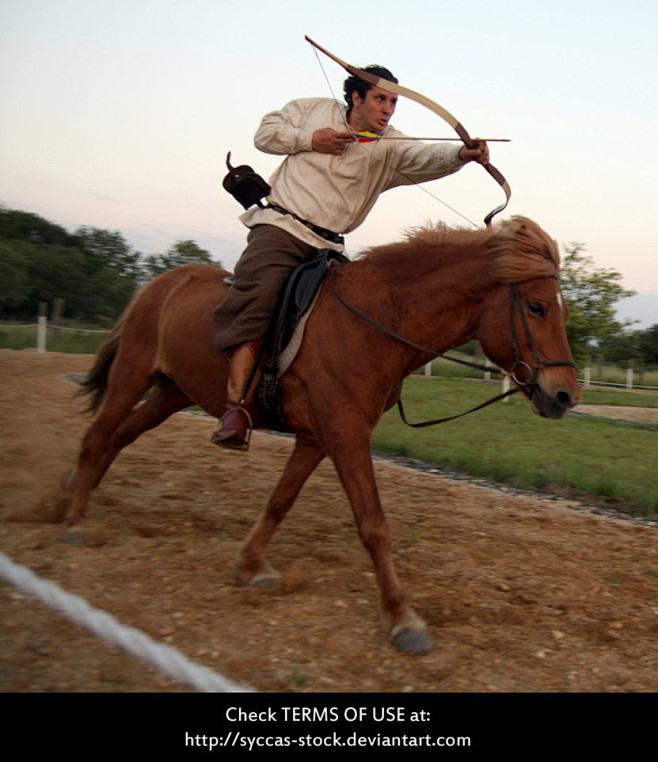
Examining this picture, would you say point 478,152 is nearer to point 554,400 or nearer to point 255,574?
point 554,400

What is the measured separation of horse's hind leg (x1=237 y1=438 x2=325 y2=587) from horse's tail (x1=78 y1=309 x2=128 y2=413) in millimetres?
2263

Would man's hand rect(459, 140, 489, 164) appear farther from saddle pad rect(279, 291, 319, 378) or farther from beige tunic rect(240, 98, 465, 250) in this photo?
saddle pad rect(279, 291, 319, 378)

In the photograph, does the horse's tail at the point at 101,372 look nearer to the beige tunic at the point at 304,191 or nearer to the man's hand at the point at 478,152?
the beige tunic at the point at 304,191

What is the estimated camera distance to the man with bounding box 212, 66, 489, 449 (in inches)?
167

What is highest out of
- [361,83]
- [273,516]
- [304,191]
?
[361,83]

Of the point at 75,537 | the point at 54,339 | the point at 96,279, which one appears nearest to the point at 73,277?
the point at 96,279

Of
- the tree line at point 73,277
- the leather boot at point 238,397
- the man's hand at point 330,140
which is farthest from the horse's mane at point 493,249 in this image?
the tree line at point 73,277

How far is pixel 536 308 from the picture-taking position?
11.6 feet

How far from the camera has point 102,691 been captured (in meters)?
2.95

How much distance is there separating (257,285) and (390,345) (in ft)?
3.12

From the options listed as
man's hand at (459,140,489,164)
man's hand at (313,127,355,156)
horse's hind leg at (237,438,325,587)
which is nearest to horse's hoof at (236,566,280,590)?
horse's hind leg at (237,438,325,587)

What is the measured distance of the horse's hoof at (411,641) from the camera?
11.6ft
